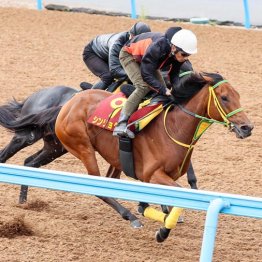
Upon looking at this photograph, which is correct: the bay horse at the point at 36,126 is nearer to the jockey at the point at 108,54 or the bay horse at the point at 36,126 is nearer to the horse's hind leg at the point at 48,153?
the horse's hind leg at the point at 48,153

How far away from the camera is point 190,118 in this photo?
7.49 meters

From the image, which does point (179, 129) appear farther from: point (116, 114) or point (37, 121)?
point (37, 121)

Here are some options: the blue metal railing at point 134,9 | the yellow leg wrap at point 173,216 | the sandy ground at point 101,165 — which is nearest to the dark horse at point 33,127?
the sandy ground at point 101,165

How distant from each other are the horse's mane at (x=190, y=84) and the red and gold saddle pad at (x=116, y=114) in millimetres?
220

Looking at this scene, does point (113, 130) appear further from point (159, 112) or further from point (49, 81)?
point (49, 81)

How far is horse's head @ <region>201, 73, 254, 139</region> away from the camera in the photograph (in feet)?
23.7

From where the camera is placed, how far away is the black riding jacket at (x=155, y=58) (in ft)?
24.3

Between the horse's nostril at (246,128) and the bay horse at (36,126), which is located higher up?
the horse's nostril at (246,128)

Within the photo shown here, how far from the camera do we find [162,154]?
755 cm

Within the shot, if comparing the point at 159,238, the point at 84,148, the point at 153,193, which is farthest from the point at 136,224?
the point at 153,193

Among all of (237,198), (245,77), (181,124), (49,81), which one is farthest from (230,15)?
(237,198)

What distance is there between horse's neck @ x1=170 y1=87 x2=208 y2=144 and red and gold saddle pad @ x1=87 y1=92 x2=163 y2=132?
0.82 feet

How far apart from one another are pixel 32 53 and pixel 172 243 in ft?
25.1

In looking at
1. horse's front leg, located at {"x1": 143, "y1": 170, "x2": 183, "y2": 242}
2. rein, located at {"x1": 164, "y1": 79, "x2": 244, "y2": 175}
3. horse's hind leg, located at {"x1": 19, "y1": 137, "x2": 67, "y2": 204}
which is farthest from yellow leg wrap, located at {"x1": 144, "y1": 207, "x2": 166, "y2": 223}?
horse's hind leg, located at {"x1": 19, "y1": 137, "x2": 67, "y2": 204}
